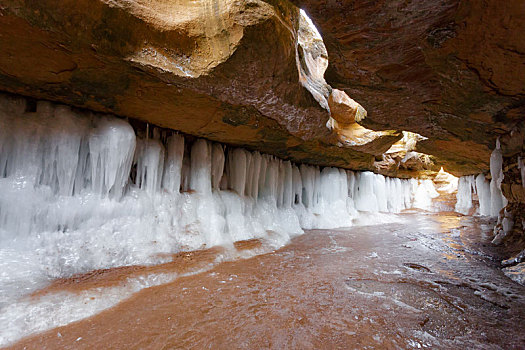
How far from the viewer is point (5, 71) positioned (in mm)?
2609

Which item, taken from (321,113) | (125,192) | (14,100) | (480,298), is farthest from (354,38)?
(14,100)

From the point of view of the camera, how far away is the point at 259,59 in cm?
299

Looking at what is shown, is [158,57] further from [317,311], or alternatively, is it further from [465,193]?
[465,193]

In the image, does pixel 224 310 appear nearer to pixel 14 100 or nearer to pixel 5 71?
pixel 5 71

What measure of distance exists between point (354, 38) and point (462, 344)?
→ 283 centimetres

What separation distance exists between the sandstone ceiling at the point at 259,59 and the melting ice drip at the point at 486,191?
49cm

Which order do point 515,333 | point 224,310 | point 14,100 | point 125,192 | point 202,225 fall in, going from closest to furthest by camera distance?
point 515,333 → point 224,310 → point 14,100 → point 125,192 → point 202,225

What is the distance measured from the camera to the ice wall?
2936mm

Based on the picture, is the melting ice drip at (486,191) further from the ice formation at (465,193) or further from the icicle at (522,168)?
the icicle at (522,168)

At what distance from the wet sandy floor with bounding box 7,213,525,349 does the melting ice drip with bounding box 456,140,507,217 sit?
1918 millimetres

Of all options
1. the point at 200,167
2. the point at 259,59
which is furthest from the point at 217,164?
the point at 259,59

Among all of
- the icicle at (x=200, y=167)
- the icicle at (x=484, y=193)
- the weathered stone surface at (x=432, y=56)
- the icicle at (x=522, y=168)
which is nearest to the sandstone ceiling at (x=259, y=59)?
the weathered stone surface at (x=432, y=56)

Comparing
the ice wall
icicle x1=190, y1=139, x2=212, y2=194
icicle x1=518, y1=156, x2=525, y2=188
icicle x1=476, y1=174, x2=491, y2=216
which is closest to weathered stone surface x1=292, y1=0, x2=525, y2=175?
icicle x1=518, y1=156, x2=525, y2=188

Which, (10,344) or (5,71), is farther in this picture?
(5,71)
